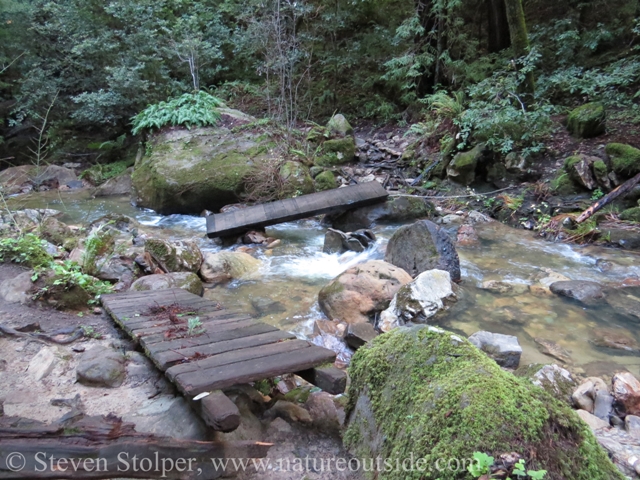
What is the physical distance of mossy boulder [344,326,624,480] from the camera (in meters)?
1.51

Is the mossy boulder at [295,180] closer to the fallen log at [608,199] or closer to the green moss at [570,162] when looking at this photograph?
the green moss at [570,162]

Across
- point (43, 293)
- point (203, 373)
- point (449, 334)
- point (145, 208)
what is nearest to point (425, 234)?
point (449, 334)

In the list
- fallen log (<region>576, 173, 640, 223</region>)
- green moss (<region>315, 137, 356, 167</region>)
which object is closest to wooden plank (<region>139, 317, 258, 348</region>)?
fallen log (<region>576, 173, 640, 223</region>)

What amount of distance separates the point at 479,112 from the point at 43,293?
8.50 m

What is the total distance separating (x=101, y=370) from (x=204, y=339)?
2.21 feet

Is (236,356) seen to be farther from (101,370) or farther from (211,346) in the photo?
(101,370)

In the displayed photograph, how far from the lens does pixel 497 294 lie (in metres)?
5.38

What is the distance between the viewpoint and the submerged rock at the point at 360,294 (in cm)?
474

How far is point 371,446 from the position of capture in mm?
2053

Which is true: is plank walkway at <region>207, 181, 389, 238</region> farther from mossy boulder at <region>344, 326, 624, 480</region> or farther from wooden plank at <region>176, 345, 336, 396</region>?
mossy boulder at <region>344, 326, 624, 480</region>

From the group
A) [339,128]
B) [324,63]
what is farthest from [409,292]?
[324,63]

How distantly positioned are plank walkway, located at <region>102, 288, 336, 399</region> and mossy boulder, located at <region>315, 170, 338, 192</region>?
20.1 ft

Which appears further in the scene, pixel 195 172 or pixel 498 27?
pixel 498 27

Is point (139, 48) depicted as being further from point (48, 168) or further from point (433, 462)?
point (433, 462)
